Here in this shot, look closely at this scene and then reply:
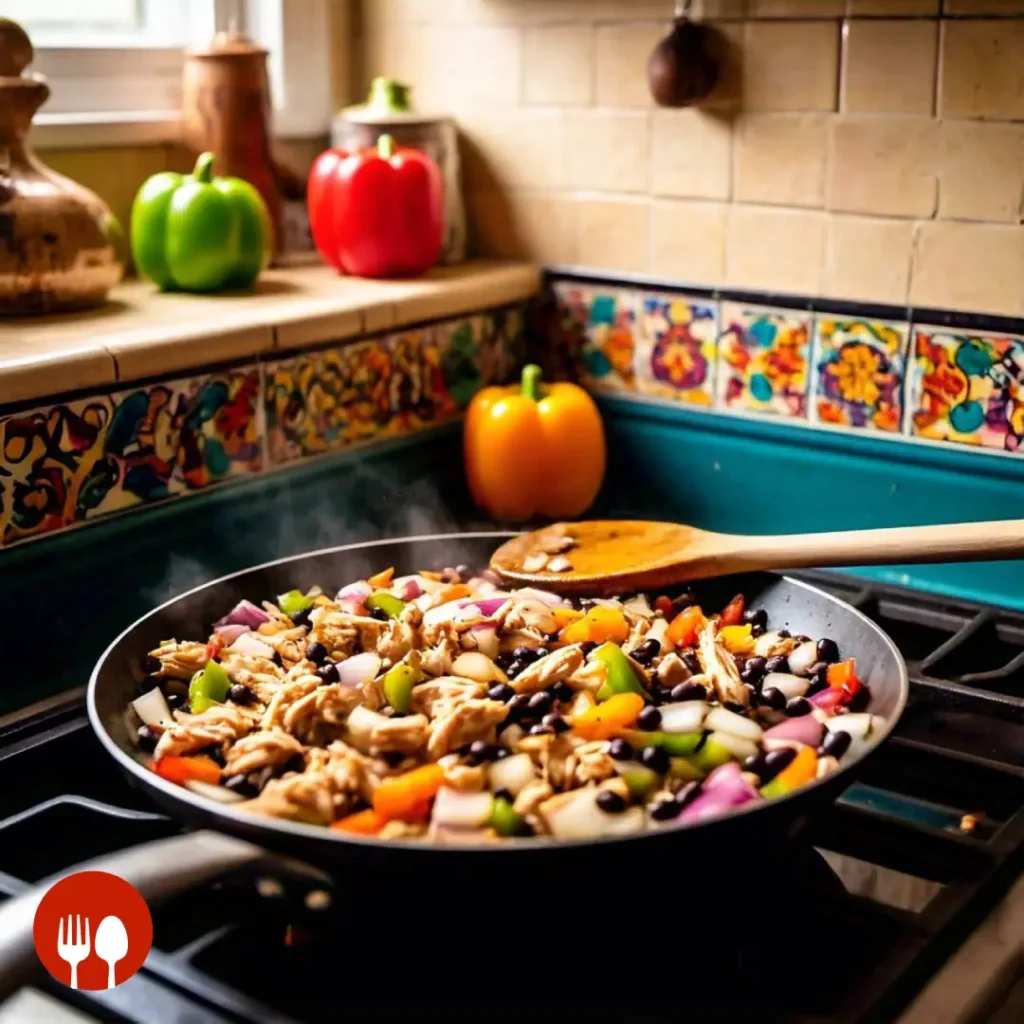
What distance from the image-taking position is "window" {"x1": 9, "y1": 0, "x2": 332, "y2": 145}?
1689mm

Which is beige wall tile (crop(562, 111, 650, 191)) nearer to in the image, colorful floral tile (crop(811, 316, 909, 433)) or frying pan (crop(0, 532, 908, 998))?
colorful floral tile (crop(811, 316, 909, 433))

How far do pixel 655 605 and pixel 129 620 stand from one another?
0.49 metres

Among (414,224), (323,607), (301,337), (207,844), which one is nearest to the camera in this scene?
(207,844)

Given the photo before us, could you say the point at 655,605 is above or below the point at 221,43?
below

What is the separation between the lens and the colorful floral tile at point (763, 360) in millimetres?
1563

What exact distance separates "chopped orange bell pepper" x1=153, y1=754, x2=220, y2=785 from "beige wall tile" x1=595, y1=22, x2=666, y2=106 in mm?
982

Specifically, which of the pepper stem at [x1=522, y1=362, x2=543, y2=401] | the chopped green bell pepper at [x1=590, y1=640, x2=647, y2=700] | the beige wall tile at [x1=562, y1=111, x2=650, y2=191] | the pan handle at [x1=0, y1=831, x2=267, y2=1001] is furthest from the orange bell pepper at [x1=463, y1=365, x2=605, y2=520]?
the pan handle at [x1=0, y1=831, x2=267, y2=1001]

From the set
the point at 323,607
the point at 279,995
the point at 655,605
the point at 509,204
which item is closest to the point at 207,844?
the point at 279,995

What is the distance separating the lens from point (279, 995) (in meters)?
0.82

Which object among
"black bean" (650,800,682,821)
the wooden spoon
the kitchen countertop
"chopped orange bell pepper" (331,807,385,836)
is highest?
the kitchen countertop

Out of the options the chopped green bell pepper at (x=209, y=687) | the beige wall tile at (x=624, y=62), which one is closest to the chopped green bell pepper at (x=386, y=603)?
the chopped green bell pepper at (x=209, y=687)

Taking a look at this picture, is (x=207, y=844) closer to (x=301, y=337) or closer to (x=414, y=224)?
(x=301, y=337)

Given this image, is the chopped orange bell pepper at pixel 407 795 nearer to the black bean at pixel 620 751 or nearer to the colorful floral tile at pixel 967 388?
the black bean at pixel 620 751

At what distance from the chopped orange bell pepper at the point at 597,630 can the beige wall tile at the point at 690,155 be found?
626 millimetres
